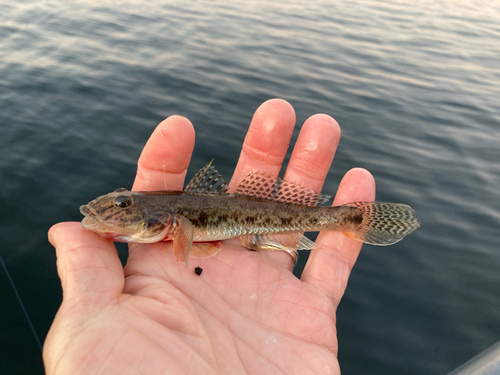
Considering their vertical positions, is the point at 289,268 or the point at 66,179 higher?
the point at 289,268

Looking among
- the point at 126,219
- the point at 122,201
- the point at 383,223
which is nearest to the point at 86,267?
the point at 126,219

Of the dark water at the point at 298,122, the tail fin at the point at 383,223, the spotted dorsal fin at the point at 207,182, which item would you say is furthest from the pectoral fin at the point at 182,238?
the dark water at the point at 298,122

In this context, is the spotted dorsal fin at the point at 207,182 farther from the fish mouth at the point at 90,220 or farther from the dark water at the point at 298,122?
the dark water at the point at 298,122

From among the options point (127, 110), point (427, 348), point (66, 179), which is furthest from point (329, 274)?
point (127, 110)

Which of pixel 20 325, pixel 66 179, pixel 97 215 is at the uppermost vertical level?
pixel 97 215

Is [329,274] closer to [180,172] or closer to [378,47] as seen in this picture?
[180,172]

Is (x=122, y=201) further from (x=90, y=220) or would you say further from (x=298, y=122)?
(x=298, y=122)

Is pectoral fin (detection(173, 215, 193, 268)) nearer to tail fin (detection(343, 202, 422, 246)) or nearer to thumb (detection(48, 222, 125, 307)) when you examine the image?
thumb (detection(48, 222, 125, 307))

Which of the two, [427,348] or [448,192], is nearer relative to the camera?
[427,348]
